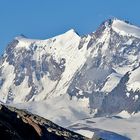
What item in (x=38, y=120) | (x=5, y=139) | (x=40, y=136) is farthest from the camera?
(x=38, y=120)

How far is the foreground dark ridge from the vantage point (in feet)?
176

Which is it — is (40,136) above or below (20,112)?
below

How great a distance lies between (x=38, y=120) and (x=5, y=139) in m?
11.6

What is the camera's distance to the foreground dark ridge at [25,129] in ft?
176

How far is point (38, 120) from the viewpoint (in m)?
63.7

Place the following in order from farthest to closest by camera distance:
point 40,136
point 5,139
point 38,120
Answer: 1. point 38,120
2. point 40,136
3. point 5,139

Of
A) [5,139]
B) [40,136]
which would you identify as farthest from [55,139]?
[5,139]

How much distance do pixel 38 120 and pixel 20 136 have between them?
9.18 m

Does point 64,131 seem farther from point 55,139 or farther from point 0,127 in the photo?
point 0,127

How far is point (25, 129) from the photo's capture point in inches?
2210

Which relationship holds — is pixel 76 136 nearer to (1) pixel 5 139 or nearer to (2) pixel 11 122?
(2) pixel 11 122

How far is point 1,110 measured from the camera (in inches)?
2327

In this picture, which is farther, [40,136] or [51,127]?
[51,127]

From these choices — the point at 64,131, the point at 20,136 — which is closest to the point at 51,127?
the point at 64,131
